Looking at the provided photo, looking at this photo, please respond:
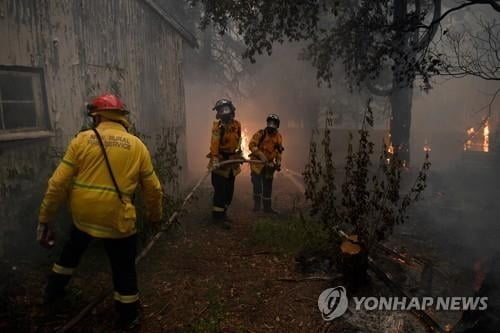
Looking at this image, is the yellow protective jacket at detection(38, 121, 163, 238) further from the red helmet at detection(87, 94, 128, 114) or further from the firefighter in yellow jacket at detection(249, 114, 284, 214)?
the firefighter in yellow jacket at detection(249, 114, 284, 214)

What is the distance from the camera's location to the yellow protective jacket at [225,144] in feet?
24.3

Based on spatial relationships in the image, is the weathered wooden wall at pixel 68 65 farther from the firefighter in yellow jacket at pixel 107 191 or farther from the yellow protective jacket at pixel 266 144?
the yellow protective jacket at pixel 266 144

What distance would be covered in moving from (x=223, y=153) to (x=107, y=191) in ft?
13.5

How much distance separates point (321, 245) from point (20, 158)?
489 centimetres

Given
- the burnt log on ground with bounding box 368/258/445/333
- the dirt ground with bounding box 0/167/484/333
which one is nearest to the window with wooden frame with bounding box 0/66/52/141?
the dirt ground with bounding box 0/167/484/333

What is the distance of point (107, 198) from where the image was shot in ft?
11.8

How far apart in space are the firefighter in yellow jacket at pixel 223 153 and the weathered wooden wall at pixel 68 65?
2.65 m

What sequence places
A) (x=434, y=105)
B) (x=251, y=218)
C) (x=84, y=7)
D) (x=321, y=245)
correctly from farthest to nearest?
(x=434, y=105) < (x=251, y=218) < (x=84, y=7) < (x=321, y=245)

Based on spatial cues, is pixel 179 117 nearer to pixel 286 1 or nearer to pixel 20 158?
pixel 286 1

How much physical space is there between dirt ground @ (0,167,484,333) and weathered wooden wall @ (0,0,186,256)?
50.5 inches

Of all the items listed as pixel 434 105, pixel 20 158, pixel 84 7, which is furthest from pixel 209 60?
pixel 434 105

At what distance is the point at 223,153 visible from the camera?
762 centimetres

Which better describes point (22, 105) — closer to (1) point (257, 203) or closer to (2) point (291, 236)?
(2) point (291, 236)

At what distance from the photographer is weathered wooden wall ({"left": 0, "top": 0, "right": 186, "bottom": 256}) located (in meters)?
5.64
